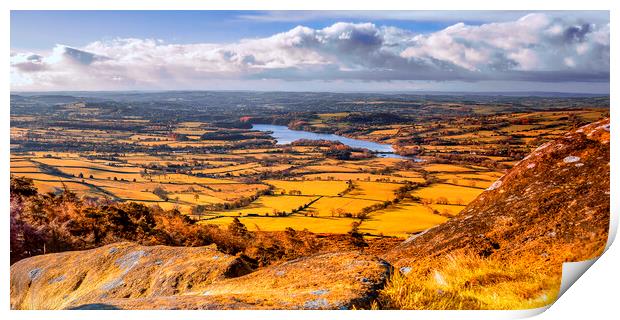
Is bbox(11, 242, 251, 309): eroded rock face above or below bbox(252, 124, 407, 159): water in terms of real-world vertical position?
below

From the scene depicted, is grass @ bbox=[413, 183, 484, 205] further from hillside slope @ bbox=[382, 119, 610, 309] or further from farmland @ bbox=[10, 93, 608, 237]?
hillside slope @ bbox=[382, 119, 610, 309]

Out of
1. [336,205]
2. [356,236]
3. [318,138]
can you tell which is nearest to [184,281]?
[356,236]

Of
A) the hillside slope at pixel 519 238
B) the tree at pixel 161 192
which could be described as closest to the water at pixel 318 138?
the tree at pixel 161 192

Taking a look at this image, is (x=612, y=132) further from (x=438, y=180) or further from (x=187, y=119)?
(x=187, y=119)

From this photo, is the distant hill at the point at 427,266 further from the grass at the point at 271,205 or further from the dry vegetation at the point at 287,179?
the grass at the point at 271,205

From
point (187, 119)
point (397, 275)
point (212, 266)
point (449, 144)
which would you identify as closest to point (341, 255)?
point (397, 275)

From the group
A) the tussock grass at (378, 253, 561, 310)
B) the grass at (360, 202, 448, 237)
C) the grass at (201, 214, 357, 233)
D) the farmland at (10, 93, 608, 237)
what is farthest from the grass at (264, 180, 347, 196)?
the tussock grass at (378, 253, 561, 310)

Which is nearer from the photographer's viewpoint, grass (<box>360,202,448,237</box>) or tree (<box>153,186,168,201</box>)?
grass (<box>360,202,448,237</box>)

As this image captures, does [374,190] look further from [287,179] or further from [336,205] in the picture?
[287,179]
